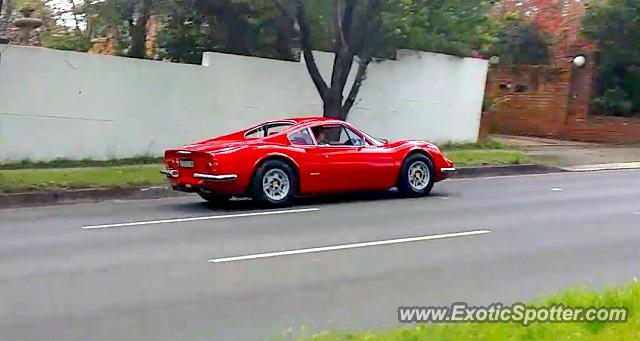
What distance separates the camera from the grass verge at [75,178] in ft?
49.1

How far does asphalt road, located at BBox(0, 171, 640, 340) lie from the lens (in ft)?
22.9

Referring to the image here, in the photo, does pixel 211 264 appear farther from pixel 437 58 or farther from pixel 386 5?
pixel 437 58

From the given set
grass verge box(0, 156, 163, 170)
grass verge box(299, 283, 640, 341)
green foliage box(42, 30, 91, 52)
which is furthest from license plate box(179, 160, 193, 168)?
green foliage box(42, 30, 91, 52)

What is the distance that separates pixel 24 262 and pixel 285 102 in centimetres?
1249

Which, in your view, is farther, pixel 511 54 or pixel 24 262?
pixel 511 54

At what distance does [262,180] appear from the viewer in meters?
13.8

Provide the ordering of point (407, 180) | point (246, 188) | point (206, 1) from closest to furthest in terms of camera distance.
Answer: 1. point (246, 188)
2. point (407, 180)
3. point (206, 1)

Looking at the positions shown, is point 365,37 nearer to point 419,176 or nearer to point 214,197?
point 419,176

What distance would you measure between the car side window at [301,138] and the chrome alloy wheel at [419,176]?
1.85m

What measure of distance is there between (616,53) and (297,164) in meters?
17.1

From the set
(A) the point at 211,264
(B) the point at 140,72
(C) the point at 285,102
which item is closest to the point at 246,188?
(A) the point at 211,264

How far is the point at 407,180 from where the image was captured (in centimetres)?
1519

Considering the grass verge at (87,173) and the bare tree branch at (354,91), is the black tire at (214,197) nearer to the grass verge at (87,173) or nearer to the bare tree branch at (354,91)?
the grass verge at (87,173)

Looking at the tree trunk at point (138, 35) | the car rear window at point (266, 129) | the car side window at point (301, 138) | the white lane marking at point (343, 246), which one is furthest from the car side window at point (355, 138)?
the tree trunk at point (138, 35)
